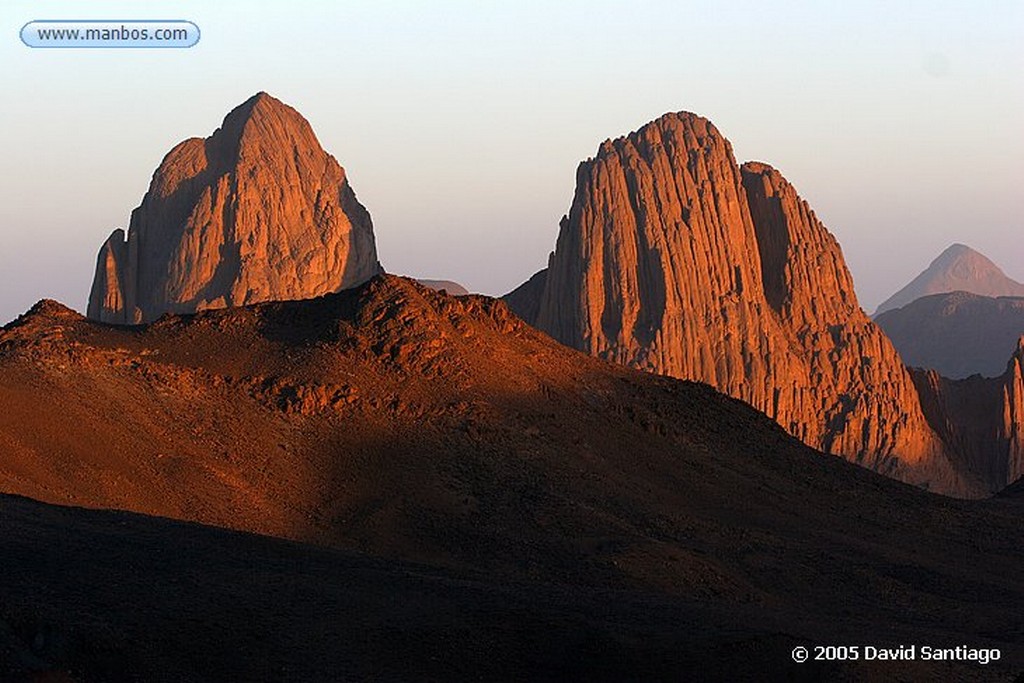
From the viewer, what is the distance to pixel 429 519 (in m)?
53.4

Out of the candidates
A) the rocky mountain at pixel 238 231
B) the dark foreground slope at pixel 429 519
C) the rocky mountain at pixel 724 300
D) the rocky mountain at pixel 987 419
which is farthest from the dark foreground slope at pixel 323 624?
the rocky mountain at pixel 987 419

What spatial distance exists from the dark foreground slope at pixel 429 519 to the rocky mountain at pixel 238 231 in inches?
2219

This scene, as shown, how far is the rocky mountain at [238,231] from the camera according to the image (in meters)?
126

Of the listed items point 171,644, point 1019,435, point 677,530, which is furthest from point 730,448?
point 1019,435

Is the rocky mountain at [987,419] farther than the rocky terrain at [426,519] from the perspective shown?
Yes

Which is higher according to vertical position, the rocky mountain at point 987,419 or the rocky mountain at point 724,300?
the rocky mountain at point 724,300

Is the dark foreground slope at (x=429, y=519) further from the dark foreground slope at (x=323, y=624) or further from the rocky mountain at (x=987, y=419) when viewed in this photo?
the rocky mountain at (x=987, y=419)

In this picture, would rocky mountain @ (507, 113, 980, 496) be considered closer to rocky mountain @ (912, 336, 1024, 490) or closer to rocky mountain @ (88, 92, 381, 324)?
rocky mountain @ (912, 336, 1024, 490)

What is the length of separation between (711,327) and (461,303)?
62349 mm

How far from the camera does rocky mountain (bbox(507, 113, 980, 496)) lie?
131000 millimetres

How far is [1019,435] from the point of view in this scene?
140 meters

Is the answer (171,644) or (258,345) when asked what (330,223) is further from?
(171,644)

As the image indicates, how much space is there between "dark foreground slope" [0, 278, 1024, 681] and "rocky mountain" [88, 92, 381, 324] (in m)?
56.4

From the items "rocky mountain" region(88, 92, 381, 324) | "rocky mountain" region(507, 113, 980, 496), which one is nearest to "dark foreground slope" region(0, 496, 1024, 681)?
"rocky mountain" region(88, 92, 381, 324)
